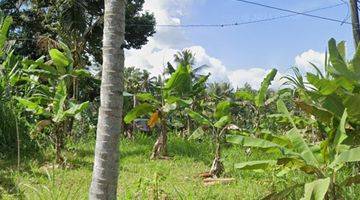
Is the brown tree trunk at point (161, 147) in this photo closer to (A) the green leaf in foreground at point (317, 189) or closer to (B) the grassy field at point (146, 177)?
(B) the grassy field at point (146, 177)

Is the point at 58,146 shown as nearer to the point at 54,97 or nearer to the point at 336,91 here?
the point at 54,97

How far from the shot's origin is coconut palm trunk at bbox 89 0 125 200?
318 centimetres

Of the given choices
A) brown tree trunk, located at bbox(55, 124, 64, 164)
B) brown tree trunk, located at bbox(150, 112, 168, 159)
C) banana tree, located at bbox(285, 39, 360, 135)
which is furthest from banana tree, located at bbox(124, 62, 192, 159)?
banana tree, located at bbox(285, 39, 360, 135)

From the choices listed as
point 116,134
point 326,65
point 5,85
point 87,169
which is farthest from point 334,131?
point 5,85

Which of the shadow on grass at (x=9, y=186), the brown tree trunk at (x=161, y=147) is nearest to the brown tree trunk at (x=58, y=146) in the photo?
the shadow on grass at (x=9, y=186)

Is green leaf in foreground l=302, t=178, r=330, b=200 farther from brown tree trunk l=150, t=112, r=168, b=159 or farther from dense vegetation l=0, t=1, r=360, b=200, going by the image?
brown tree trunk l=150, t=112, r=168, b=159

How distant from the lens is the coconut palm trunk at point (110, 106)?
318cm

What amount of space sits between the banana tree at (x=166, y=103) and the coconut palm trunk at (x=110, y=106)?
14.4 feet

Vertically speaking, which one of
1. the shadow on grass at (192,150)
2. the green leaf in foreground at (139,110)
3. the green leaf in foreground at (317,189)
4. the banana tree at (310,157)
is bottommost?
the shadow on grass at (192,150)

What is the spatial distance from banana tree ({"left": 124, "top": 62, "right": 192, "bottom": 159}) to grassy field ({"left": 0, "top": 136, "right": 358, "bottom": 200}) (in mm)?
333

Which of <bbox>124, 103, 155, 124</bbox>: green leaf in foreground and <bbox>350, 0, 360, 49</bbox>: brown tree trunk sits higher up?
<bbox>350, 0, 360, 49</bbox>: brown tree trunk

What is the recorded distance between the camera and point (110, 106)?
3.17 m

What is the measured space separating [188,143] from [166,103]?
1579mm

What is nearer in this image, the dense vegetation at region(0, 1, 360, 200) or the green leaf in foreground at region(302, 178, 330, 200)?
the green leaf in foreground at region(302, 178, 330, 200)
